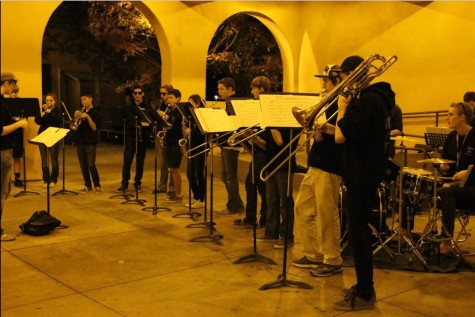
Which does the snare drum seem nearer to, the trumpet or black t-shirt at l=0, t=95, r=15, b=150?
black t-shirt at l=0, t=95, r=15, b=150

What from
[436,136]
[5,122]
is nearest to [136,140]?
[5,122]

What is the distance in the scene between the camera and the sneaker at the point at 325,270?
218 inches

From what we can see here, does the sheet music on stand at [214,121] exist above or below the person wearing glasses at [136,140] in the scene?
above

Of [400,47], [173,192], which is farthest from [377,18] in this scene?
[173,192]

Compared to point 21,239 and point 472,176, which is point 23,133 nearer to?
point 21,239

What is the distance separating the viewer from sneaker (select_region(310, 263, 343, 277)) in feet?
18.2

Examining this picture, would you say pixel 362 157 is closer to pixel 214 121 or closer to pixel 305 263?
pixel 305 263

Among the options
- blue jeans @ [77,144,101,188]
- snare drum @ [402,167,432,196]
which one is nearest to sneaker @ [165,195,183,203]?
blue jeans @ [77,144,101,188]

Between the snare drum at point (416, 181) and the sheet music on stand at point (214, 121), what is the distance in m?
2.00

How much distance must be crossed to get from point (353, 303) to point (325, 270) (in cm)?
94

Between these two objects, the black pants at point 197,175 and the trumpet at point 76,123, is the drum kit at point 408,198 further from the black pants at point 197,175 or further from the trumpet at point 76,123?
the trumpet at point 76,123

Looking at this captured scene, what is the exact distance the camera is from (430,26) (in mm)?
12141

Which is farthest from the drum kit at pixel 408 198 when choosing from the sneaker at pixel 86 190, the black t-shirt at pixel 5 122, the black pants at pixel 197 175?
the sneaker at pixel 86 190

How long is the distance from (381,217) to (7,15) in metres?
8.16
